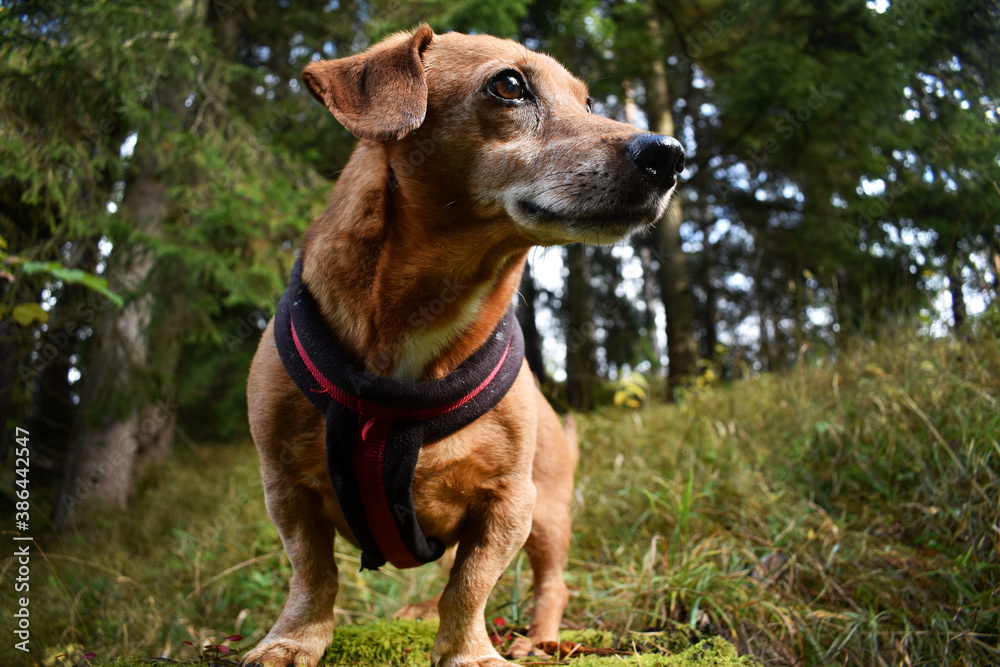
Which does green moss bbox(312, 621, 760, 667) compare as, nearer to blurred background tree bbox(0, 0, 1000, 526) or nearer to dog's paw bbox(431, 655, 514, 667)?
dog's paw bbox(431, 655, 514, 667)

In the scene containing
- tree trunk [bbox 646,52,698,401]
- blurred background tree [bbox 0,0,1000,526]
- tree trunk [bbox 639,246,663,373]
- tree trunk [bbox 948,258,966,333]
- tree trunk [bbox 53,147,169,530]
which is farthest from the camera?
tree trunk [bbox 639,246,663,373]

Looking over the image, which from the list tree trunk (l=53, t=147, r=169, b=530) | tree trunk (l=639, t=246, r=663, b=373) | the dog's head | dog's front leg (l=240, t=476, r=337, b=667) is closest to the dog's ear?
the dog's head

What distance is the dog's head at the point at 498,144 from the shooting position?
1.75 metres

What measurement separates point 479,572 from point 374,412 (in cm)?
61

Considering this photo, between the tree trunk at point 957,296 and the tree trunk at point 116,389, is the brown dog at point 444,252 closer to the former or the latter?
the tree trunk at point 957,296

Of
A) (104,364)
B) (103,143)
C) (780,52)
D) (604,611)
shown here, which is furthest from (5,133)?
(780,52)

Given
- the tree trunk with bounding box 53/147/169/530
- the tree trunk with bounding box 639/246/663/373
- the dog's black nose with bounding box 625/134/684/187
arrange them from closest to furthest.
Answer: the dog's black nose with bounding box 625/134/684/187 → the tree trunk with bounding box 53/147/169/530 → the tree trunk with bounding box 639/246/663/373

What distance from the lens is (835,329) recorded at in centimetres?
488

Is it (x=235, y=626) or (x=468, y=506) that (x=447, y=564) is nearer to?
(x=468, y=506)

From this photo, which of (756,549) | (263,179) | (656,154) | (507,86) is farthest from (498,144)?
(263,179)

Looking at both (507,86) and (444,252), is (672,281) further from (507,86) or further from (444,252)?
(444,252)

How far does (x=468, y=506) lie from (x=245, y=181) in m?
4.14

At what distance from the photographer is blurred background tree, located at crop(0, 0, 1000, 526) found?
4.19 metres

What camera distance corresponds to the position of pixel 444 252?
1.84 metres
